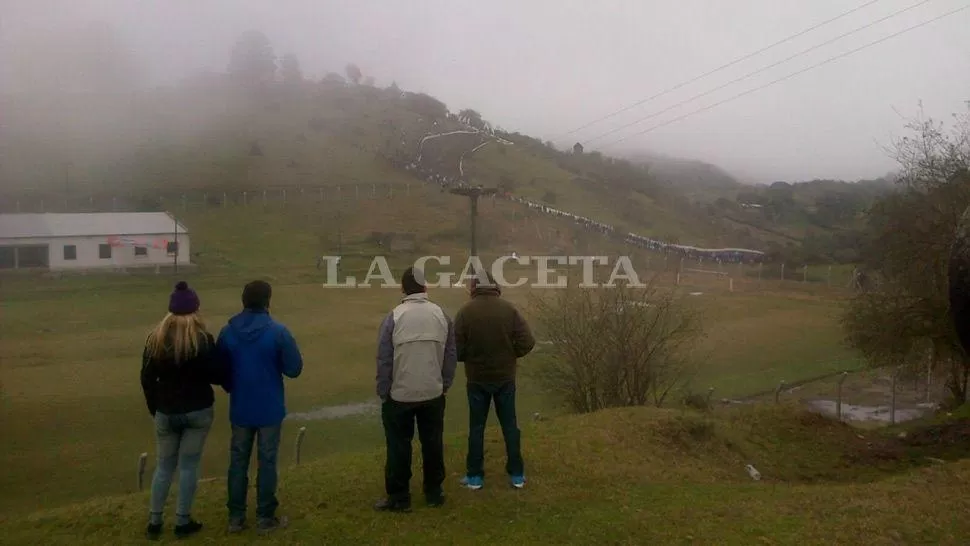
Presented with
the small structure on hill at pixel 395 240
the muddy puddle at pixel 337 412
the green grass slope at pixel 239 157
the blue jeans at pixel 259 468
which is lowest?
the muddy puddle at pixel 337 412

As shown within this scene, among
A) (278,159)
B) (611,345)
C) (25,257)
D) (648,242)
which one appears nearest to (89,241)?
(25,257)

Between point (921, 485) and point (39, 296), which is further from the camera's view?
point (39, 296)

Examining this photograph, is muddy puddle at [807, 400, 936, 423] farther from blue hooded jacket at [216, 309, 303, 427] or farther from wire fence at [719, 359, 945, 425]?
blue hooded jacket at [216, 309, 303, 427]

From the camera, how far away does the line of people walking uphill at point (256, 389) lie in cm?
579

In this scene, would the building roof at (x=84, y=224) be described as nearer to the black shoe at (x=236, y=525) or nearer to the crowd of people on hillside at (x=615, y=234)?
the crowd of people on hillside at (x=615, y=234)

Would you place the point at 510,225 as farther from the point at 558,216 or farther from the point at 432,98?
the point at 432,98

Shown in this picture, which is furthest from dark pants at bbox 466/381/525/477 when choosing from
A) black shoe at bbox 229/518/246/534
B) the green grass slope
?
the green grass slope

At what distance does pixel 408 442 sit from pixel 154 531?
217 cm

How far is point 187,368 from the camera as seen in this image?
18.9 feet

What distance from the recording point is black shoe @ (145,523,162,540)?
19.9ft

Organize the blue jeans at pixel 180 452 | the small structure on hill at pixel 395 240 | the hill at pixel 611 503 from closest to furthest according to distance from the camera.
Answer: the blue jeans at pixel 180 452 < the hill at pixel 611 503 < the small structure on hill at pixel 395 240

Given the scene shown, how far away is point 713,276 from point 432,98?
12158cm

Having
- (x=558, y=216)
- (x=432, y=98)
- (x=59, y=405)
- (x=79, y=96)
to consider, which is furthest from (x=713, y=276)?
(x=432, y=98)

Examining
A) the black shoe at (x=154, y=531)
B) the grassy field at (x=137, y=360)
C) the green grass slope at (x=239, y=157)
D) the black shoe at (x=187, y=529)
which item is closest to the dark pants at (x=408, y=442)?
the black shoe at (x=187, y=529)
